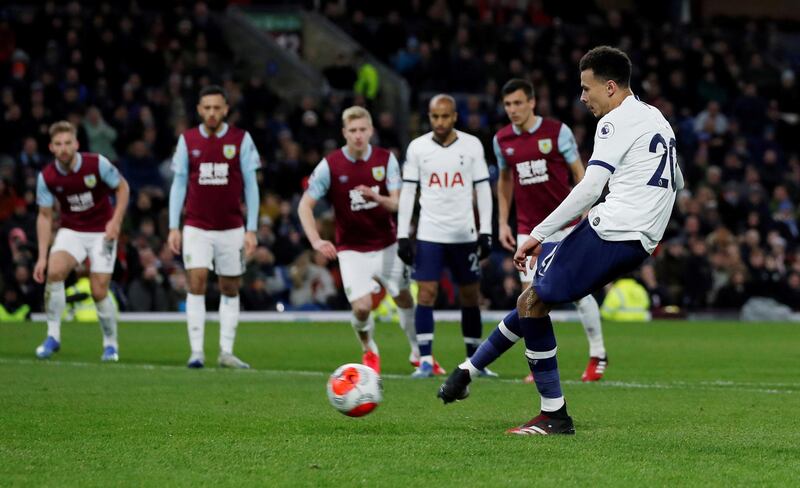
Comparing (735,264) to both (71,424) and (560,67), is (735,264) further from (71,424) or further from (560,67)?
(71,424)

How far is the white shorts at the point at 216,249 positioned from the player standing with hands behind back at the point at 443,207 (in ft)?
6.21

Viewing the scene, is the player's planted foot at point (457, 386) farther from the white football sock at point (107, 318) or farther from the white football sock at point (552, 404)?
the white football sock at point (107, 318)

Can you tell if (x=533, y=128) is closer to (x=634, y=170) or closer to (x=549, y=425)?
(x=634, y=170)

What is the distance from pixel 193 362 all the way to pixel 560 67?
66.6 ft

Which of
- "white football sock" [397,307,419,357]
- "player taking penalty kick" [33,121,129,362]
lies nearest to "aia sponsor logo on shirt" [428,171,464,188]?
"white football sock" [397,307,419,357]

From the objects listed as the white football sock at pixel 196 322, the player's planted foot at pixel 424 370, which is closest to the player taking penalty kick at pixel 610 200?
the player's planted foot at pixel 424 370

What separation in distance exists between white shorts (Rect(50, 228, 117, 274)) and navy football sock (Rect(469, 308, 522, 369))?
273 inches

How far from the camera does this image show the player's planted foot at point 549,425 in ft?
26.3

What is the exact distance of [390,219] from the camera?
42.9 feet

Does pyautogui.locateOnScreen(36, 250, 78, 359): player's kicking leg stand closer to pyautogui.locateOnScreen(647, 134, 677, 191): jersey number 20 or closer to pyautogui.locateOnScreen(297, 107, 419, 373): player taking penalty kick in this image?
pyautogui.locateOnScreen(297, 107, 419, 373): player taking penalty kick

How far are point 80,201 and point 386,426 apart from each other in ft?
23.2

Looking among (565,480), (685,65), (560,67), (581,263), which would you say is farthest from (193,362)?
(685,65)

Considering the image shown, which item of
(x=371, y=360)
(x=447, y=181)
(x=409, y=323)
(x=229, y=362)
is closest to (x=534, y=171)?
(x=447, y=181)

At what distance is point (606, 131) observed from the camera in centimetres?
771
